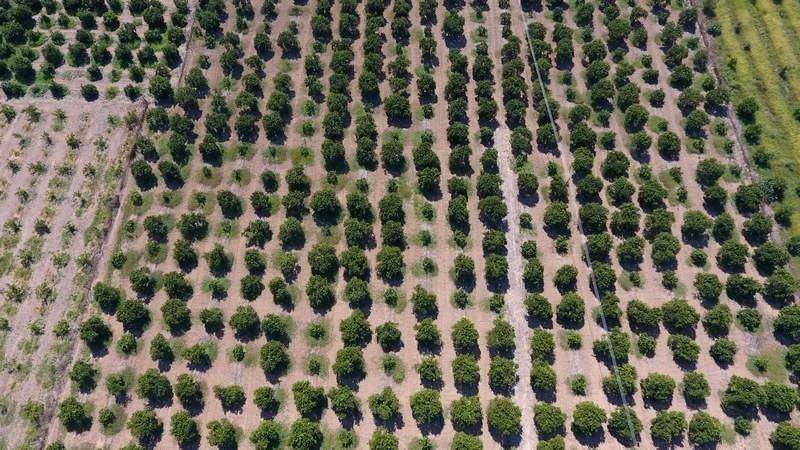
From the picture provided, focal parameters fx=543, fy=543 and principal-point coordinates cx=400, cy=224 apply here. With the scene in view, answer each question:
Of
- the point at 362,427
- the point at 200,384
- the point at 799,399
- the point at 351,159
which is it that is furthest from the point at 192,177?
the point at 799,399

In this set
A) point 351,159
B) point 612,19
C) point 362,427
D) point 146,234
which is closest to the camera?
point 362,427

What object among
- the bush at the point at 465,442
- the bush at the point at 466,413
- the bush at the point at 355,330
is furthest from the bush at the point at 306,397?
the bush at the point at 465,442

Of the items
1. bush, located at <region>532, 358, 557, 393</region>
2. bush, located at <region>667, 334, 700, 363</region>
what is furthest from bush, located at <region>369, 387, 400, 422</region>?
bush, located at <region>667, 334, 700, 363</region>

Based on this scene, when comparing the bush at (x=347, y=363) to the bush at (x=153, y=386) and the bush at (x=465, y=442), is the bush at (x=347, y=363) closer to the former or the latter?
the bush at (x=465, y=442)

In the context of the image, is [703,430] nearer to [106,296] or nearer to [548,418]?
[548,418]

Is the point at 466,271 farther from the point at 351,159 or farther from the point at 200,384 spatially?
the point at 200,384

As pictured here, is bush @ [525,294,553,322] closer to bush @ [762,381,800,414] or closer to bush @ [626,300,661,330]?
bush @ [626,300,661,330]
